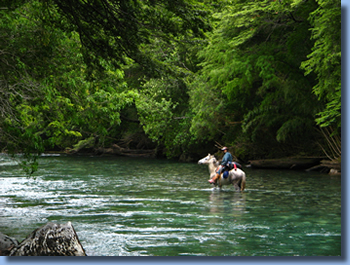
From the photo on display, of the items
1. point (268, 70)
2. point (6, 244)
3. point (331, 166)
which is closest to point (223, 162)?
point (268, 70)

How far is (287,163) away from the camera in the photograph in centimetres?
3362

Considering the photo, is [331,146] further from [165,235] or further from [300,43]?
[165,235]

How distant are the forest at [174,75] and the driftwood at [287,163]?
65 cm

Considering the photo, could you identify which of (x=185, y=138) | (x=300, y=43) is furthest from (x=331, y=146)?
(x=185, y=138)

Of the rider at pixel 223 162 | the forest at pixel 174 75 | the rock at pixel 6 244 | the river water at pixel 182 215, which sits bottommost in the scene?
the river water at pixel 182 215

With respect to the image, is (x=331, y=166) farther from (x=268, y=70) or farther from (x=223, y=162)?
(x=223, y=162)

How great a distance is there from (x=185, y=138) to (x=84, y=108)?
1017 inches

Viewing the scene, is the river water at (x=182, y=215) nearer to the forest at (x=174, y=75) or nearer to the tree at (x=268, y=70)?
the forest at (x=174, y=75)

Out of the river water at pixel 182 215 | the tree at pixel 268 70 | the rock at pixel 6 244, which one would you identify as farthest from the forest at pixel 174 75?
the rock at pixel 6 244

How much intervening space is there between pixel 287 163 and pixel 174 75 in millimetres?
22892

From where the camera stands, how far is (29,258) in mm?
8195

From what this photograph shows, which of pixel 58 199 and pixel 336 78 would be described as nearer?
pixel 58 199

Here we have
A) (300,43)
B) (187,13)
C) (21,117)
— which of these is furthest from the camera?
(300,43)

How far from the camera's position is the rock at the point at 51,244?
897 cm
